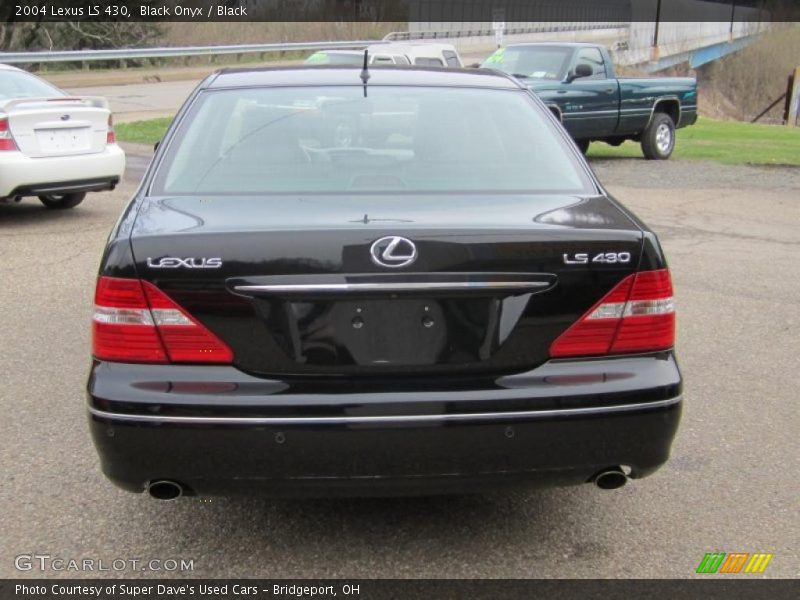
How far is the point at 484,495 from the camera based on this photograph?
4.02 meters

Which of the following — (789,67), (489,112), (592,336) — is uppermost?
(489,112)

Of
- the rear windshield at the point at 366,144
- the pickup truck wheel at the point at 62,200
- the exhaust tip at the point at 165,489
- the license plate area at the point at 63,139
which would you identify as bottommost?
the pickup truck wheel at the point at 62,200

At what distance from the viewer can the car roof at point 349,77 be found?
4.25 m

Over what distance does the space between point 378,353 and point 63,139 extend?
7.64 m

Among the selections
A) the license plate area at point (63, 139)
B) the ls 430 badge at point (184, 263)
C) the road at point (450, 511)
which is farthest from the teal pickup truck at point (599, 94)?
the ls 430 badge at point (184, 263)

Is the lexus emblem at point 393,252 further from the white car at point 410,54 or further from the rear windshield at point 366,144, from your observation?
the white car at point 410,54

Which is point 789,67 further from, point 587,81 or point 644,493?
point 644,493

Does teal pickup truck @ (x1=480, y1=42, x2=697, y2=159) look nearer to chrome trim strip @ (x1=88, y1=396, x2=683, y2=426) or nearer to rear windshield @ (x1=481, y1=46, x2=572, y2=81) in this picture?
rear windshield @ (x1=481, y1=46, x2=572, y2=81)

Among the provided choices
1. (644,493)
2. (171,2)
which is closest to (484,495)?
(644,493)

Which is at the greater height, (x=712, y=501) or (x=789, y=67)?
(x=712, y=501)

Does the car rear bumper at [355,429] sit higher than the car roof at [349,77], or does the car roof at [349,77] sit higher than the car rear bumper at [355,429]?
the car roof at [349,77]

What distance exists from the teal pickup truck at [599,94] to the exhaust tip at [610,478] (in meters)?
11.6

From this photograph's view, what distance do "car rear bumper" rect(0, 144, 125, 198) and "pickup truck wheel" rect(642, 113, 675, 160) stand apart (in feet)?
31.1

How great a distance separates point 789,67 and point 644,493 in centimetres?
6731
